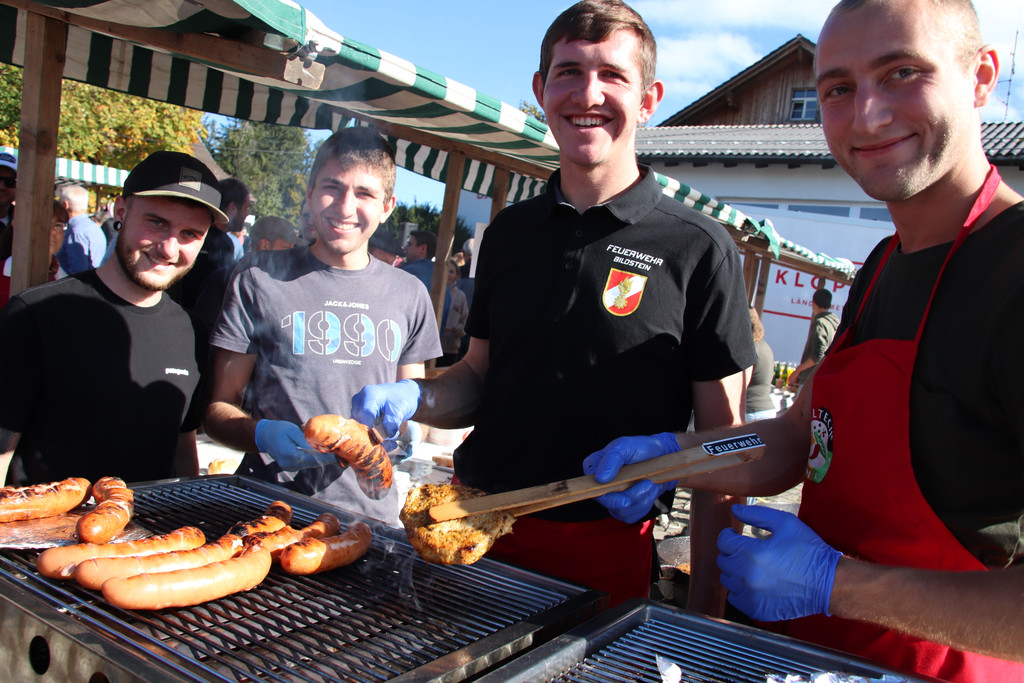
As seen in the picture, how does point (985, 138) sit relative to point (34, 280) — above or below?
above

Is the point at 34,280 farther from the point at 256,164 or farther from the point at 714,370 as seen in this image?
the point at 256,164

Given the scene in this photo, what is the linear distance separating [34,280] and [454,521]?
106 inches

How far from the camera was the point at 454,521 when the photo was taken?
6.31 ft

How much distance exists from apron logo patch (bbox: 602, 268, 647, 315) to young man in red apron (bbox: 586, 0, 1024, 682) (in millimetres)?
558

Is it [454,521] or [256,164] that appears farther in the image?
[256,164]

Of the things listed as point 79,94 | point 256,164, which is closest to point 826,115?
point 256,164

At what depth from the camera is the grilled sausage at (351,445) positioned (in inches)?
84.4

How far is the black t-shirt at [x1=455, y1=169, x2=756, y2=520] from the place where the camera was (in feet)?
7.34

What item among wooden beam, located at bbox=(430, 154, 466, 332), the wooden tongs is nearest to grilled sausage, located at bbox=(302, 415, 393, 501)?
the wooden tongs

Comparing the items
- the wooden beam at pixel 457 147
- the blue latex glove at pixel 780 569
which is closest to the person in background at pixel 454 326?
the wooden beam at pixel 457 147

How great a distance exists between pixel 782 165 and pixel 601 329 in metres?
21.0

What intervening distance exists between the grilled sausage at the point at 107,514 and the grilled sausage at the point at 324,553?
513 mm

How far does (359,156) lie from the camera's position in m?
3.14

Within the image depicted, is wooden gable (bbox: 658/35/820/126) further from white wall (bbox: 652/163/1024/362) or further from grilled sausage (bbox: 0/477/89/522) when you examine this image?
grilled sausage (bbox: 0/477/89/522)
